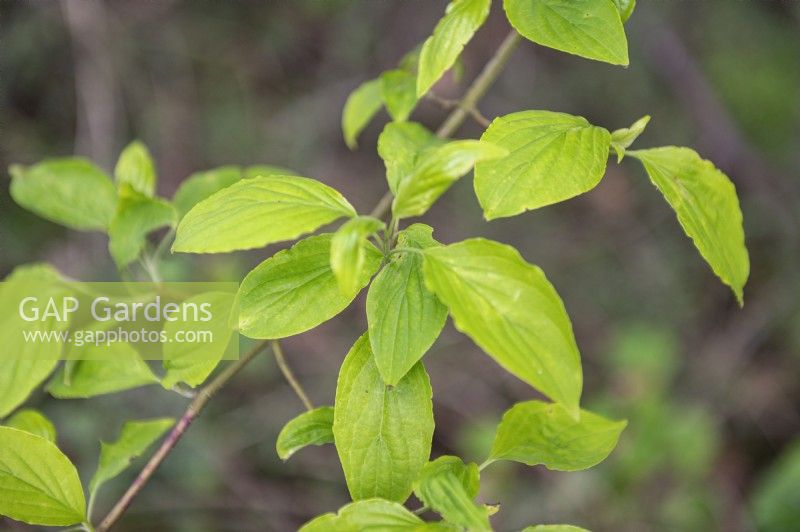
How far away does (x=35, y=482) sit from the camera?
38.1 inches

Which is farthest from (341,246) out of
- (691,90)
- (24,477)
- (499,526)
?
(691,90)

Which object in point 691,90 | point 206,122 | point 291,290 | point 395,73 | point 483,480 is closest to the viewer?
point 291,290

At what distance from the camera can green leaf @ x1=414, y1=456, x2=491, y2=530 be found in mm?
785

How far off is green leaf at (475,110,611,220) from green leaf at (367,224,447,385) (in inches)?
4.2

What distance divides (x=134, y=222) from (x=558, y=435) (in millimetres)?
847

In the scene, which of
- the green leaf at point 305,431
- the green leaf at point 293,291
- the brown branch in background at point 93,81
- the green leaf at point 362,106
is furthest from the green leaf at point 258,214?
the brown branch in background at point 93,81

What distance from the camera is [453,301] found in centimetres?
75

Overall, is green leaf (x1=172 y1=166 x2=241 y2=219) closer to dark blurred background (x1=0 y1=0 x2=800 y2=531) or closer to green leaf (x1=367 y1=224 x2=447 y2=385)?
green leaf (x1=367 y1=224 x2=447 y2=385)

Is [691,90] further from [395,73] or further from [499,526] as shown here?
[395,73]

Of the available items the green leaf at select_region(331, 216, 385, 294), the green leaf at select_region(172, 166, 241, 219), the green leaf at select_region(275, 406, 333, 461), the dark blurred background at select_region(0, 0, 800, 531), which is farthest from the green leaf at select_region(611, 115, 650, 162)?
the dark blurred background at select_region(0, 0, 800, 531)

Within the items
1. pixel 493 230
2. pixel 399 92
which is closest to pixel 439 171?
pixel 399 92

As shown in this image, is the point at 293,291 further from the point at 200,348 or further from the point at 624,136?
the point at 624,136

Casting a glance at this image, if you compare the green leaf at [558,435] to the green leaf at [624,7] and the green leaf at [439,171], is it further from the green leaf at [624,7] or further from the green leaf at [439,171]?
the green leaf at [624,7]

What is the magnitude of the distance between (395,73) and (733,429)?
2378 mm
